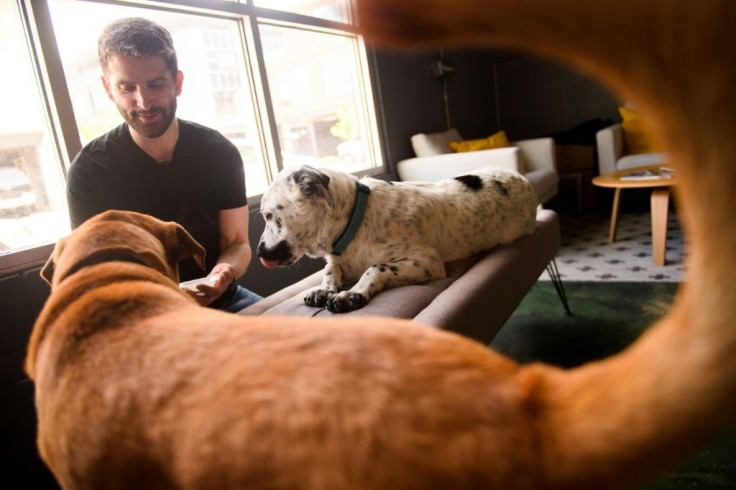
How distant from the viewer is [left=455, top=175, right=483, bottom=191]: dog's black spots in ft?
6.96

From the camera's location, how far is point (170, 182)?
181 cm

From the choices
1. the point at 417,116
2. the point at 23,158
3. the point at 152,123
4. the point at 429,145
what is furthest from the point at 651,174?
the point at 23,158

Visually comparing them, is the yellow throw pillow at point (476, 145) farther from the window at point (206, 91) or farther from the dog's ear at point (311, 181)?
the dog's ear at point (311, 181)

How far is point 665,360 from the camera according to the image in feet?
1.37

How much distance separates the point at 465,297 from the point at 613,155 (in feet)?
15.2

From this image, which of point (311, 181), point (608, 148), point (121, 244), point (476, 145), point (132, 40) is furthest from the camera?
point (476, 145)

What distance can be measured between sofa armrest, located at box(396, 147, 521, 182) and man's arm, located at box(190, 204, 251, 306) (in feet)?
7.79

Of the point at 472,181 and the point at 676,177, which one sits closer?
the point at 676,177

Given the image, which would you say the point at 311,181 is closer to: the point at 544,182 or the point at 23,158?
the point at 23,158

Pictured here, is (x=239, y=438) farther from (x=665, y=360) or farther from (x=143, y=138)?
(x=143, y=138)

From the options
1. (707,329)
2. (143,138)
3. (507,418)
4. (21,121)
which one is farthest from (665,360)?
(21,121)

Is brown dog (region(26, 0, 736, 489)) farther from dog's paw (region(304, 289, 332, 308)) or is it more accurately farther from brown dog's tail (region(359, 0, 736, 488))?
dog's paw (region(304, 289, 332, 308))

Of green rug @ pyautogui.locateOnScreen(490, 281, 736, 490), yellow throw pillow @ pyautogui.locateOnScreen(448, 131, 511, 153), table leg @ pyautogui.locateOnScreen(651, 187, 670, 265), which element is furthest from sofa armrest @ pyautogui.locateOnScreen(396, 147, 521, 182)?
green rug @ pyautogui.locateOnScreen(490, 281, 736, 490)

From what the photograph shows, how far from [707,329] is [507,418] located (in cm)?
21
